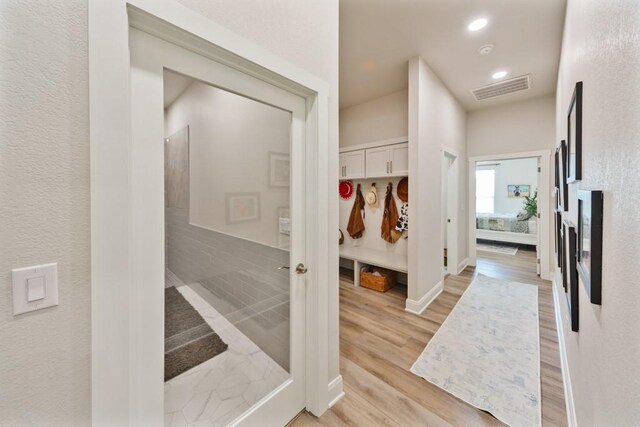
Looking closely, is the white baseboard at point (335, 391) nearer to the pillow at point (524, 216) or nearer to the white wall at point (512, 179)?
the pillow at point (524, 216)

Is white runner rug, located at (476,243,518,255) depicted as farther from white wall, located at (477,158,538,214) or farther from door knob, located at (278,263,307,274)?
door knob, located at (278,263,307,274)

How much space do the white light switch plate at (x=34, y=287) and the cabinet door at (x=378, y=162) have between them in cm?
325

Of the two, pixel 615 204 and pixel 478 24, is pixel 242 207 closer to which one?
pixel 615 204

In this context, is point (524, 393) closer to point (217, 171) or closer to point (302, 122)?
point (302, 122)

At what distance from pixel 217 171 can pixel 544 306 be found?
395cm

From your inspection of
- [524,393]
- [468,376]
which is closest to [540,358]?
[524,393]

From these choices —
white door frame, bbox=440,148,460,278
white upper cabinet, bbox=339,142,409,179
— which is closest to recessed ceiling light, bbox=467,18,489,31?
white upper cabinet, bbox=339,142,409,179

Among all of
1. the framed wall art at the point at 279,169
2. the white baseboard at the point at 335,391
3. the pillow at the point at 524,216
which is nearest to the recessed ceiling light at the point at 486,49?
the framed wall art at the point at 279,169

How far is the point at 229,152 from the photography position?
132 centimetres

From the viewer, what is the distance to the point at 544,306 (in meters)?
3.01

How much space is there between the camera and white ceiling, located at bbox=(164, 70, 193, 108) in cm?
99

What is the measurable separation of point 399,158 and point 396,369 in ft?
7.92

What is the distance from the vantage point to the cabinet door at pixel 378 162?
3.42 metres

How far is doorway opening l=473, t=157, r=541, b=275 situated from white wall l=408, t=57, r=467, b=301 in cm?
188
